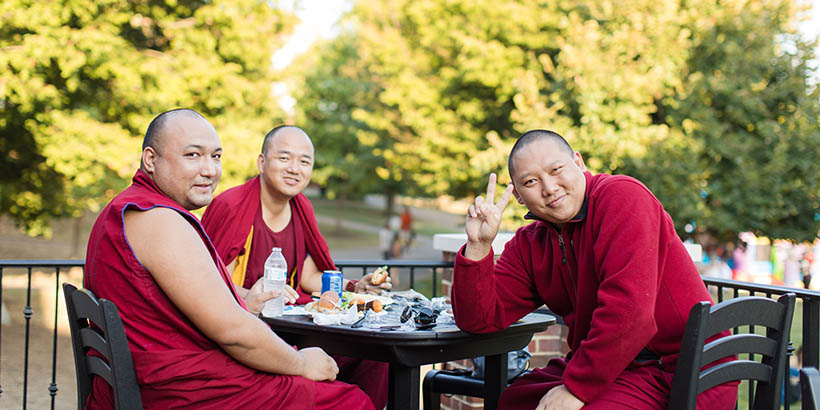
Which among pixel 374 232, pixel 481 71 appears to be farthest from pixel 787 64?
pixel 374 232

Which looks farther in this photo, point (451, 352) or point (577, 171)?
point (451, 352)

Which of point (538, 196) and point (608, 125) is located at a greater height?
point (608, 125)

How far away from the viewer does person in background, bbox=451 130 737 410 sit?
220cm

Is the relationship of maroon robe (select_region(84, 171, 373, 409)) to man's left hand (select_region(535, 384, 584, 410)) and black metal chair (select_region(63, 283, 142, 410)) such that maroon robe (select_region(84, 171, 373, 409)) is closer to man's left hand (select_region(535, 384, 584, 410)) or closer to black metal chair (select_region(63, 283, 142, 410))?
black metal chair (select_region(63, 283, 142, 410))

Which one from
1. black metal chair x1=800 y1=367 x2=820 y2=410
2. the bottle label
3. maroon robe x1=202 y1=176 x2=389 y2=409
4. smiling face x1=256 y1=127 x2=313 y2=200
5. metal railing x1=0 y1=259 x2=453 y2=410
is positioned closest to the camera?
black metal chair x1=800 y1=367 x2=820 y2=410

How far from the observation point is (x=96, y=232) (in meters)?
2.16

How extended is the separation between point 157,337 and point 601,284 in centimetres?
148

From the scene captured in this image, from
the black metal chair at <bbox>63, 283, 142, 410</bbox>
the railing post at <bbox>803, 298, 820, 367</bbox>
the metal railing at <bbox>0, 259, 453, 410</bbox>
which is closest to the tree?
the metal railing at <bbox>0, 259, 453, 410</bbox>

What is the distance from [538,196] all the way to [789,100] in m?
Answer: 11.1

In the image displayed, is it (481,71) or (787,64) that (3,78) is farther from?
(787,64)

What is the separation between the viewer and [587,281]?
96.8 inches

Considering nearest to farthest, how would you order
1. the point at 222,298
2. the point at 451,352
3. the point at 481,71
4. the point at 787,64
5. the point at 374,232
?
the point at 222,298 < the point at 451,352 < the point at 787,64 < the point at 481,71 < the point at 374,232

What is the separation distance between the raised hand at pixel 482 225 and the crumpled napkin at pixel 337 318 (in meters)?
0.57

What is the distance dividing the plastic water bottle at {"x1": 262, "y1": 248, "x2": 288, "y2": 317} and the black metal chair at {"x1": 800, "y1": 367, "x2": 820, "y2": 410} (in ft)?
6.91
